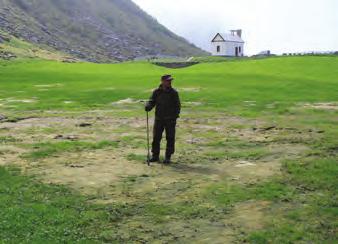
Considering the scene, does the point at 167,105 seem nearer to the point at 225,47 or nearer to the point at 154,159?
the point at 154,159

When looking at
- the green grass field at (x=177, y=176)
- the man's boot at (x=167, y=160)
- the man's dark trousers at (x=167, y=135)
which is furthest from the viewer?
the man's dark trousers at (x=167, y=135)

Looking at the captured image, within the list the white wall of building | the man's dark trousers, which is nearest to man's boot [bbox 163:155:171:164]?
the man's dark trousers

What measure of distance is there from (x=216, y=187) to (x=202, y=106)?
2436 centimetres

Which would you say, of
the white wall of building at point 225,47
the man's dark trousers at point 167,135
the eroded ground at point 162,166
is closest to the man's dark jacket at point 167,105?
the man's dark trousers at point 167,135

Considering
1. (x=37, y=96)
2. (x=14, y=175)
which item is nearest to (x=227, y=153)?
(x=14, y=175)

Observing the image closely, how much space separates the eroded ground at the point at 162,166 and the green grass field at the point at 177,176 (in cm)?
5

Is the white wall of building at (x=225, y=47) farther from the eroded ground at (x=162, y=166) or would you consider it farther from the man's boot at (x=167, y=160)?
the man's boot at (x=167, y=160)

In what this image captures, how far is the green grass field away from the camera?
14.5 m

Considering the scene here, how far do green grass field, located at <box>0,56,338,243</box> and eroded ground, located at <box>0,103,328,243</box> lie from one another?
45mm

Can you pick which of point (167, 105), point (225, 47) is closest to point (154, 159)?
point (167, 105)

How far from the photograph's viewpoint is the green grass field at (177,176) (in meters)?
14.5

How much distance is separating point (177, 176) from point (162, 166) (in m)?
1.82

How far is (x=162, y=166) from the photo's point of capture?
21.6m

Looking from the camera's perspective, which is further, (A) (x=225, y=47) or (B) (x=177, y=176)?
(A) (x=225, y=47)
